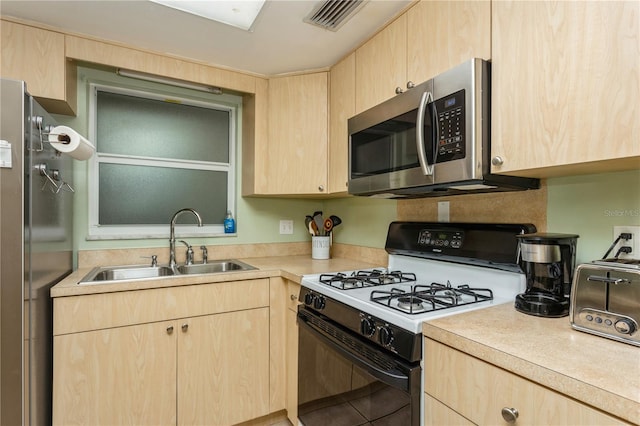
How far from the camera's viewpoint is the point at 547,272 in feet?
3.54

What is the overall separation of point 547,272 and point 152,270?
79.9 inches

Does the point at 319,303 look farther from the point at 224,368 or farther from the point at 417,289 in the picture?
the point at 224,368

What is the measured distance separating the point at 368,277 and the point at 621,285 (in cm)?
96

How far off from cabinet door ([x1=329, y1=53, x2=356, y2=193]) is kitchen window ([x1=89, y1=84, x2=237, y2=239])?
83cm

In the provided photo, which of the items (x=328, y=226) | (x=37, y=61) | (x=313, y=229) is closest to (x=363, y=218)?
(x=328, y=226)

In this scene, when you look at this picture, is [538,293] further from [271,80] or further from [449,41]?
[271,80]

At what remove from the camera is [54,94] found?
1652 millimetres

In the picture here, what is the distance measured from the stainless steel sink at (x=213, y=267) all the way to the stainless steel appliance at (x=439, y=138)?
3.45 feet

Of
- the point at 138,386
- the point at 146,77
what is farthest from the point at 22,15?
the point at 138,386

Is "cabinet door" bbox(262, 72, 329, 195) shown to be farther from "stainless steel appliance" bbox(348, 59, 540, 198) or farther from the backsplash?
the backsplash

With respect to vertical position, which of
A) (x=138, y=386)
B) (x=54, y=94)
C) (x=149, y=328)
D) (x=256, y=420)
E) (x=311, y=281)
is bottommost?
(x=256, y=420)

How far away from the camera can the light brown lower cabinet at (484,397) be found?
660 mm

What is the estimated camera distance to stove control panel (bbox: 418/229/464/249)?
148 cm

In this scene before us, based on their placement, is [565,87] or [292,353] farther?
[292,353]
